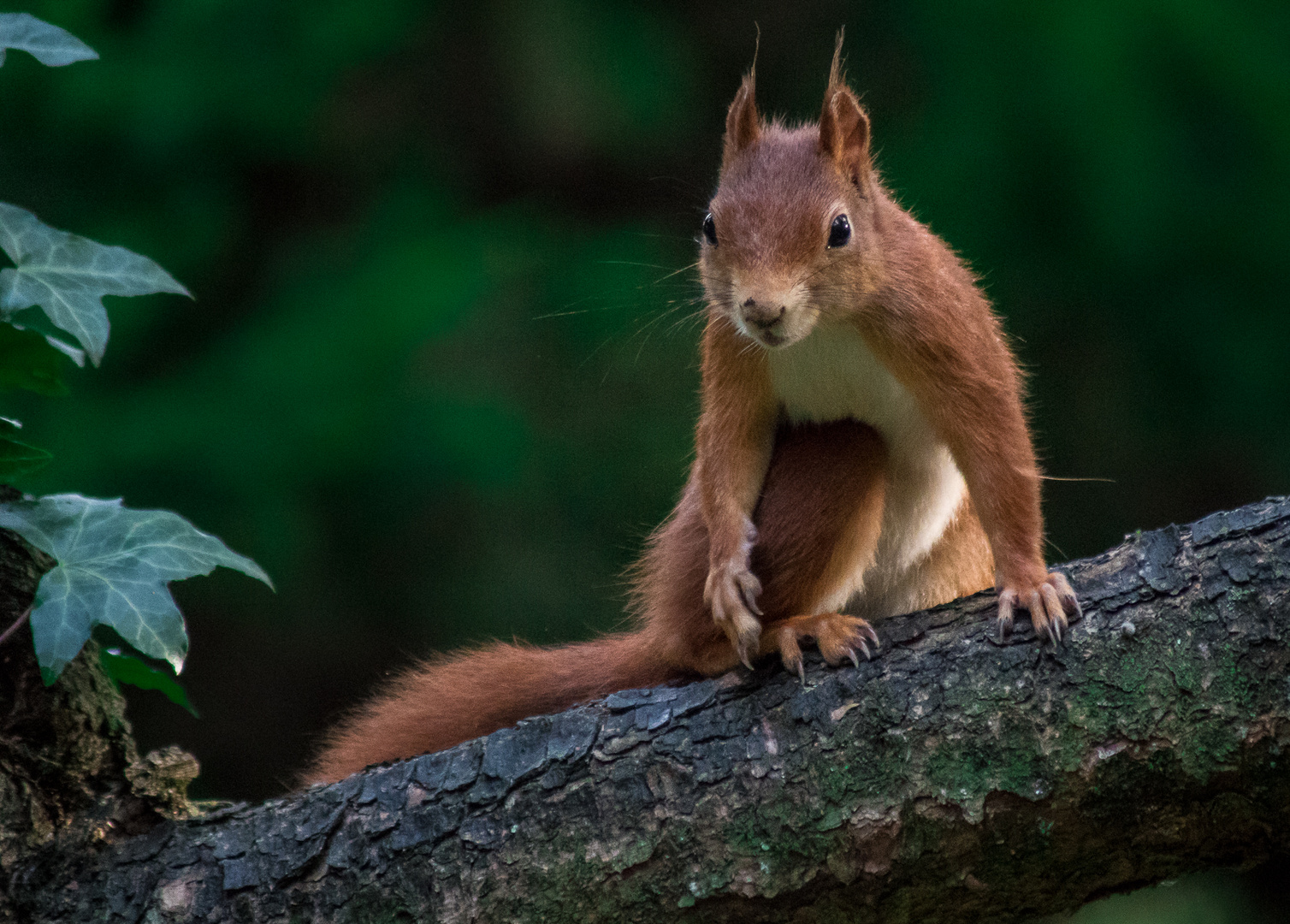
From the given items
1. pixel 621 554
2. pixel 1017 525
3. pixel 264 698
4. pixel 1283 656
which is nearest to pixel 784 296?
pixel 1017 525

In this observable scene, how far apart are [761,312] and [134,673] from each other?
90 centimetres

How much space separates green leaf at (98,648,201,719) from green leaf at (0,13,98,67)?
0.71 meters

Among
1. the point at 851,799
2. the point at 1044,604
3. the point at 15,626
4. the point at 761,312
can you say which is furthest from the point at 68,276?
the point at 1044,604

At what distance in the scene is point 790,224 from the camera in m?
1.60

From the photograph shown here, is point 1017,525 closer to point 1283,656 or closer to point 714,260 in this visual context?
point 1283,656

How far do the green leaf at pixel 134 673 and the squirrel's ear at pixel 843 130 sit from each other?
110 cm

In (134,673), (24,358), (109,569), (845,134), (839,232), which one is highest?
(845,134)

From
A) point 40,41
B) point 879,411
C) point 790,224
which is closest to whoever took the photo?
point 40,41

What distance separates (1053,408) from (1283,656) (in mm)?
1930

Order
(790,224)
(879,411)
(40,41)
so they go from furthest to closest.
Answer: (879,411) → (790,224) → (40,41)

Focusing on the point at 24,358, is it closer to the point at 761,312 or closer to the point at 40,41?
the point at 40,41

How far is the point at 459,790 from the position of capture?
4.77 feet

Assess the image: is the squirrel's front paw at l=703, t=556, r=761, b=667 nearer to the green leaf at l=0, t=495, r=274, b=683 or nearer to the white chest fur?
the white chest fur

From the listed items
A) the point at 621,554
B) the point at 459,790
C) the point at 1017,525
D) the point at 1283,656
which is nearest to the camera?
the point at 1283,656
